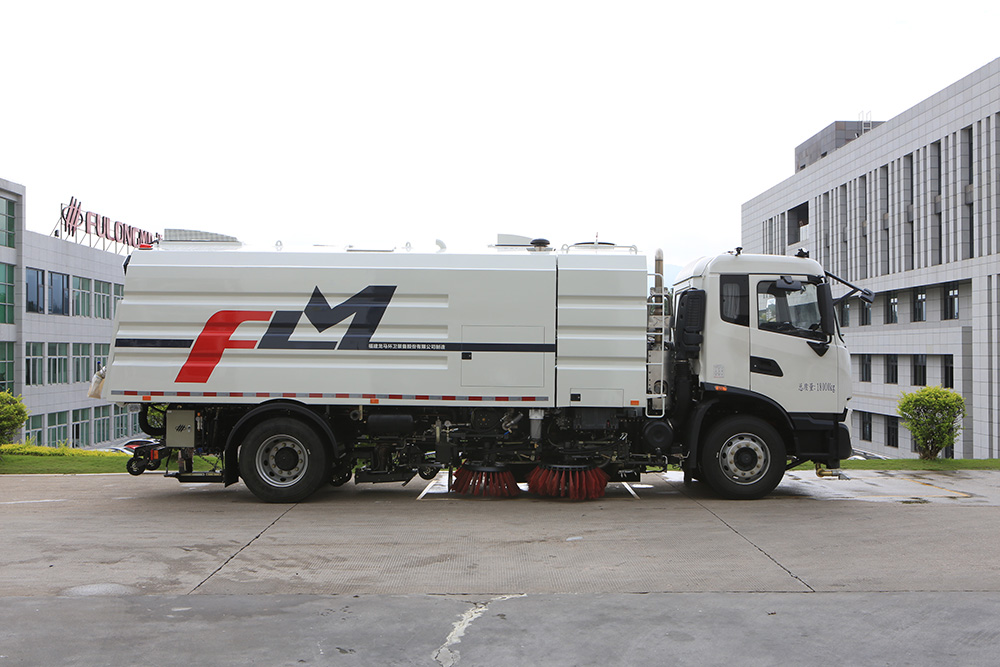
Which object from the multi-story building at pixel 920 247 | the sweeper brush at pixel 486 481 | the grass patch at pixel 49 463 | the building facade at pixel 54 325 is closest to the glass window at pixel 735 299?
the sweeper brush at pixel 486 481

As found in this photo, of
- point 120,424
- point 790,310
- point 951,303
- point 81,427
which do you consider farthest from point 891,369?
point 120,424

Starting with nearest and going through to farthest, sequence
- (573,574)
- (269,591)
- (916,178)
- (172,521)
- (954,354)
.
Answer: (269,591) < (573,574) < (172,521) < (954,354) < (916,178)

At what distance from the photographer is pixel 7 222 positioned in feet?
137

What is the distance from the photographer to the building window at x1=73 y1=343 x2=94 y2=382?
161 feet

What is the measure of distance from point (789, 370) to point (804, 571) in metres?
3.74

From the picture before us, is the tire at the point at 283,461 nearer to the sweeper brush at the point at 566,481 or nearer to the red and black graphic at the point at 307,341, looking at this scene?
the red and black graphic at the point at 307,341

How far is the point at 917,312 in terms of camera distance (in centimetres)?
4481

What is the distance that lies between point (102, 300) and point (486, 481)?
49782 mm

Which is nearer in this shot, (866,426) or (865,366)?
(866,426)

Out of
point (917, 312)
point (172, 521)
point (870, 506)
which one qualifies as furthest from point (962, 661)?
point (917, 312)

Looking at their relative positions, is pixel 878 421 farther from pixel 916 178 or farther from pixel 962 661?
pixel 962 661

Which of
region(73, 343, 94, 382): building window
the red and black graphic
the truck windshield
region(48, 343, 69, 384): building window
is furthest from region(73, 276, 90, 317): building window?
the truck windshield

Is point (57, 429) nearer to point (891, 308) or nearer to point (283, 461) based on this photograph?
point (283, 461)

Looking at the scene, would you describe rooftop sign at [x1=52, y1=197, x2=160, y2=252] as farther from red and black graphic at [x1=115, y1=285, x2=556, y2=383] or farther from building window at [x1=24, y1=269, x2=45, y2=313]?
red and black graphic at [x1=115, y1=285, x2=556, y2=383]
